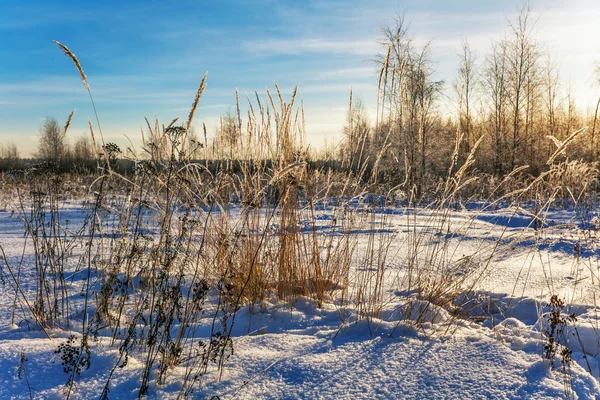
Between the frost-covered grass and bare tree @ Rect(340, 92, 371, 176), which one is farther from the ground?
bare tree @ Rect(340, 92, 371, 176)

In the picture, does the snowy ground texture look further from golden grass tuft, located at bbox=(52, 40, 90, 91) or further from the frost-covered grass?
golden grass tuft, located at bbox=(52, 40, 90, 91)

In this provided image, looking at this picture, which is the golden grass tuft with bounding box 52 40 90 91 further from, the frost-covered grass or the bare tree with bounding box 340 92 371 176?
the bare tree with bounding box 340 92 371 176

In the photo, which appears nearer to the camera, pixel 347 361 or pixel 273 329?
pixel 347 361

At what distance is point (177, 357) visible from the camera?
1.99 m

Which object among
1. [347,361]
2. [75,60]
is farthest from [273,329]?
[75,60]

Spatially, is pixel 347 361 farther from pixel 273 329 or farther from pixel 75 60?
pixel 75 60

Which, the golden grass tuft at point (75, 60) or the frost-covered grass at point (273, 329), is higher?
the golden grass tuft at point (75, 60)

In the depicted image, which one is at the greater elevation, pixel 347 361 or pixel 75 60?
pixel 75 60

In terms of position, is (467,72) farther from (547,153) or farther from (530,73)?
(547,153)

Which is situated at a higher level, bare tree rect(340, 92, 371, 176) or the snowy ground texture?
bare tree rect(340, 92, 371, 176)

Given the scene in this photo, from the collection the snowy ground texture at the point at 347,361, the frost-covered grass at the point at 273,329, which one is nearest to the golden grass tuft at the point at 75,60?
the frost-covered grass at the point at 273,329

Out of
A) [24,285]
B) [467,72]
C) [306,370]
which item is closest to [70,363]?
[306,370]

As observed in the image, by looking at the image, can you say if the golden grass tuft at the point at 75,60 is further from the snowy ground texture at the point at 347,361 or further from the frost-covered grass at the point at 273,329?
the snowy ground texture at the point at 347,361

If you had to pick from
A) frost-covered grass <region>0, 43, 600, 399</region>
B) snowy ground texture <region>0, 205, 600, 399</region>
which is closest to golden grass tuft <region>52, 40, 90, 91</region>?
frost-covered grass <region>0, 43, 600, 399</region>
